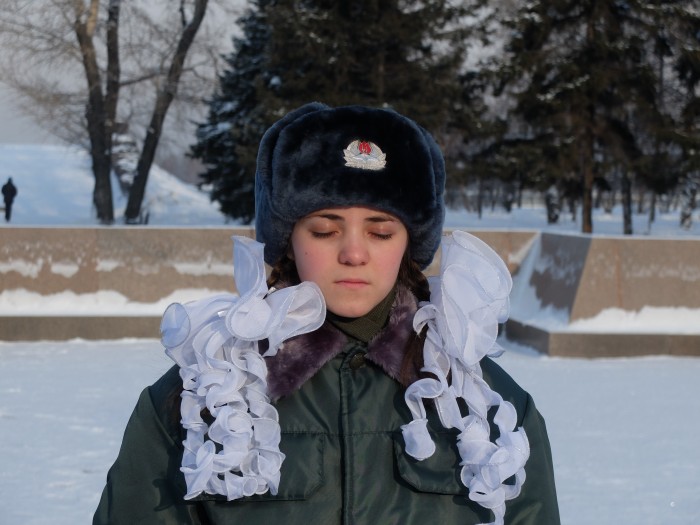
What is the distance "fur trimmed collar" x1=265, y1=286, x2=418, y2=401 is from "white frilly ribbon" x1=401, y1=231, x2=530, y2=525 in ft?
0.17

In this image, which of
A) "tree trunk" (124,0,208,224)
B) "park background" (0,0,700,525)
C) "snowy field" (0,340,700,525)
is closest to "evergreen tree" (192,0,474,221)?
"tree trunk" (124,0,208,224)

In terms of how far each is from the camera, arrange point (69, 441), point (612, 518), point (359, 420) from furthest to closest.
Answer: point (69, 441) → point (612, 518) → point (359, 420)

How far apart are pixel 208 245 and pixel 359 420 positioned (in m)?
7.91

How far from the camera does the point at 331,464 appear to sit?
1683 mm

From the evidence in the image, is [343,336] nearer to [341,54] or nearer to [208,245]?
[208,245]

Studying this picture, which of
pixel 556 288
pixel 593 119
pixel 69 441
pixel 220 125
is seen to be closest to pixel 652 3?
pixel 593 119

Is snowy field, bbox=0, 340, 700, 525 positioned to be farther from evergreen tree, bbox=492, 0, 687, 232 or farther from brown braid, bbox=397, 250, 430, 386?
evergreen tree, bbox=492, 0, 687, 232

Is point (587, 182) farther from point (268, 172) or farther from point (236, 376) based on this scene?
point (236, 376)

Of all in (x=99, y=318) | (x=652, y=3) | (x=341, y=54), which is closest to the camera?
(x=99, y=318)

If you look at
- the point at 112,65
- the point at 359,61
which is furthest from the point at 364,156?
the point at 112,65

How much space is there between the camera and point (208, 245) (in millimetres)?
9461

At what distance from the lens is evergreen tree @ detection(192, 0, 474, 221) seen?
2320cm

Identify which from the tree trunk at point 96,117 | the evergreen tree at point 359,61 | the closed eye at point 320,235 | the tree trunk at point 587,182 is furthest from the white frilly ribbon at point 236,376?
the tree trunk at point 587,182

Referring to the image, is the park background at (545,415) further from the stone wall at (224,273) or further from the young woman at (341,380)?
the young woman at (341,380)
